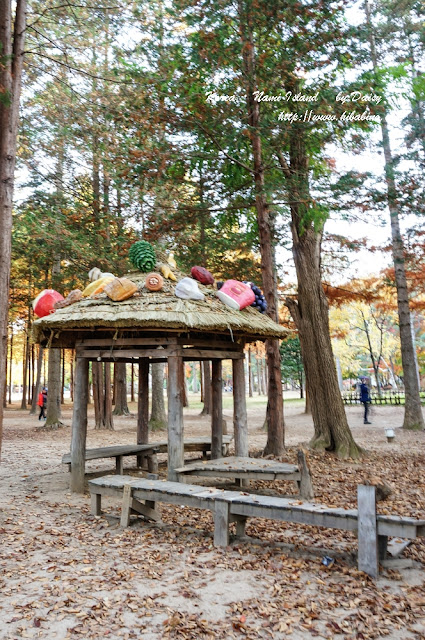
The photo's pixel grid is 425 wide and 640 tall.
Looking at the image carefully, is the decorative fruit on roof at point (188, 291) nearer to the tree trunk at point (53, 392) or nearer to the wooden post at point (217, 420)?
the wooden post at point (217, 420)

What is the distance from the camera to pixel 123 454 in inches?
349

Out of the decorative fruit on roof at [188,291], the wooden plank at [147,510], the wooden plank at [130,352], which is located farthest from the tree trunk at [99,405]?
the wooden plank at [147,510]

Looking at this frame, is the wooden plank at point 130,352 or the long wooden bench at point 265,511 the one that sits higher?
the wooden plank at point 130,352

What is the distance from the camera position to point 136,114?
9.35m

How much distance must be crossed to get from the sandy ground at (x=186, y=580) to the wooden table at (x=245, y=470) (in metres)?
0.63

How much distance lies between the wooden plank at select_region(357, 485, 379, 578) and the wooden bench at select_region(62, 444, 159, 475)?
16.8ft

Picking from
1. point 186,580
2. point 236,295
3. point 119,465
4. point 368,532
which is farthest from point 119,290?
point 368,532

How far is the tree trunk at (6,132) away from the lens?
6395mm

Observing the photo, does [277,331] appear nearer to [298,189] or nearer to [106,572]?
Answer: [298,189]

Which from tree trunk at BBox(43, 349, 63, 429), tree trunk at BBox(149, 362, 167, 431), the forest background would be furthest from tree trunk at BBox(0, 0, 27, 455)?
tree trunk at BBox(43, 349, 63, 429)

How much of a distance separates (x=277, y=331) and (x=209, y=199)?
4.66 metres

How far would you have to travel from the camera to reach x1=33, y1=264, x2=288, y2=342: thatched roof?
7.02 metres

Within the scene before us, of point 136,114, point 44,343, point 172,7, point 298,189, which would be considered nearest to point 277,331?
point 298,189

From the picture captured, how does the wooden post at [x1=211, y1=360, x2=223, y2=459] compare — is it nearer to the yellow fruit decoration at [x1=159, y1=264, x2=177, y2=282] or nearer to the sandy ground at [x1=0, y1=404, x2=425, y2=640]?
the yellow fruit decoration at [x1=159, y1=264, x2=177, y2=282]
